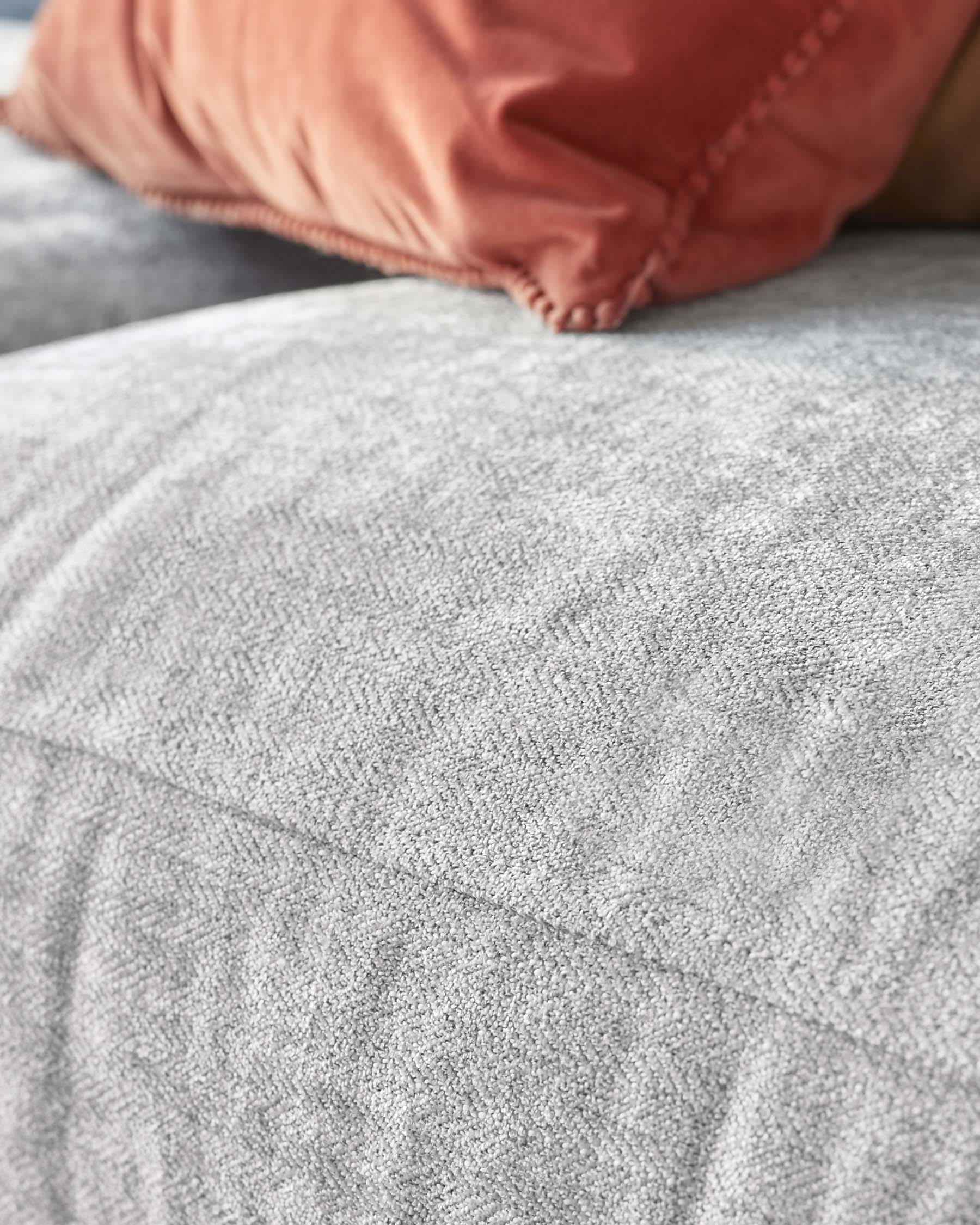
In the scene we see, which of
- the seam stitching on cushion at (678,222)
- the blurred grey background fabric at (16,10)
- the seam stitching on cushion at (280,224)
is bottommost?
the blurred grey background fabric at (16,10)

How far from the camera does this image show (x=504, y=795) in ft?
1.23

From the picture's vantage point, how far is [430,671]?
0.41 meters

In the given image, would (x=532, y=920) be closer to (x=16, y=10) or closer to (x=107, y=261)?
(x=107, y=261)

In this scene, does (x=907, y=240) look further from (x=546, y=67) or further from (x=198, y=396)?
(x=198, y=396)

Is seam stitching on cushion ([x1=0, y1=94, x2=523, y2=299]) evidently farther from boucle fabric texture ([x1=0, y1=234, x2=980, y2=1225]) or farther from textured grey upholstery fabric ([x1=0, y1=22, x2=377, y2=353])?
boucle fabric texture ([x1=0, y1=234, x2=980, y2=1225])

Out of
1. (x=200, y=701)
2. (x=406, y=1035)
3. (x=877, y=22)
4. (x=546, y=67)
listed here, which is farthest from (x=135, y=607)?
(x=877, y=22)

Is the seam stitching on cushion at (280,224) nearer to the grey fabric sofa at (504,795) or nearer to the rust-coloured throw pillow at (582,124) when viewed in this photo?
the rust-coloured throw pillow at (582,124)

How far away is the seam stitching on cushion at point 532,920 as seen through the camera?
1.00 feet

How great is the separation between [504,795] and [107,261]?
591 mm

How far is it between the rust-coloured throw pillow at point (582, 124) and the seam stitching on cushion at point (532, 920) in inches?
11.0

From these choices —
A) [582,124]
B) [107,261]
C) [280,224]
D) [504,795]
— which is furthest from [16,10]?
[504,795]

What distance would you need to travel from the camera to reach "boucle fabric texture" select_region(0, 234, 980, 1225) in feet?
1.07

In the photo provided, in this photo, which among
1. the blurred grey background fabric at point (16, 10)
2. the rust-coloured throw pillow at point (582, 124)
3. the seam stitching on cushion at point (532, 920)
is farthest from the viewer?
the blurred grey background fabric at point (16, 10)

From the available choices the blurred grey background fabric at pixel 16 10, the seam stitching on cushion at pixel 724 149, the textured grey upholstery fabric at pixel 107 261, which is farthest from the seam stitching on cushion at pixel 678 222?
the blurred grey background fabric at pixel 16 10
